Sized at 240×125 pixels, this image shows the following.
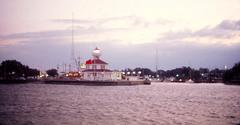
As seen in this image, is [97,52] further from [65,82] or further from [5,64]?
[5,64]

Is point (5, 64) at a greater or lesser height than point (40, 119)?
greater

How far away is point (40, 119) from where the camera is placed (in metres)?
37.5

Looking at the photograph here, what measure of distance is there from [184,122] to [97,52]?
403 ft

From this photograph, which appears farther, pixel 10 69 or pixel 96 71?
pixel 10 69

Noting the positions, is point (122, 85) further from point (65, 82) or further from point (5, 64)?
point (5, 64)

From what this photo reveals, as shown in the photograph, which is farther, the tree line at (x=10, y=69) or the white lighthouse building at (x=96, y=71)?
the tree line at (x=10, y=69)

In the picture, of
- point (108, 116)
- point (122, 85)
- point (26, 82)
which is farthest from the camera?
point (26, 82)

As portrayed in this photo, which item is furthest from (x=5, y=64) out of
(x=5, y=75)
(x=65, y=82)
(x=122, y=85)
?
(x=122, y=85)

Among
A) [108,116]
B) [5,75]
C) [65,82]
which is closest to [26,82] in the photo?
[5,75]

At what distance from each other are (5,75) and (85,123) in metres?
166

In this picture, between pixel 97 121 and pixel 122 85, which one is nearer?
pixel 97 121

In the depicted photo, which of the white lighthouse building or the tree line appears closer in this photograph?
the white lighthouse building

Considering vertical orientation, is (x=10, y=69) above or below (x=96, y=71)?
above

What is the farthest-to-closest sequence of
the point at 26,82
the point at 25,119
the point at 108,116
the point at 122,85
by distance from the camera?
the point at 26,82 → the point at 122,85 → the point at 108,116 → the point at 25,119
